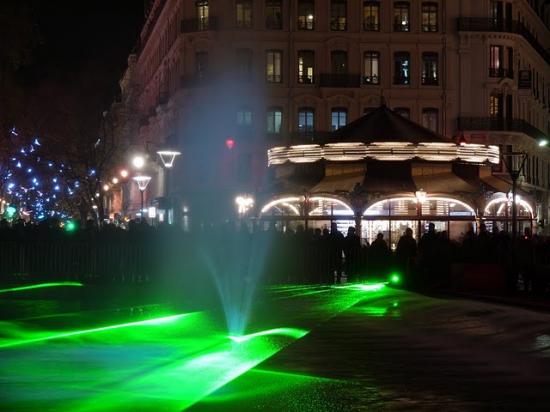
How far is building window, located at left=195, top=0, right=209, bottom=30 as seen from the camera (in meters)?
70.0

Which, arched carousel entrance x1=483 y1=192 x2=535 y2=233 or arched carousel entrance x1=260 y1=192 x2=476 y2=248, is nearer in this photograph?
arched carousel entrance x1=260 y1=192 x2=476 y2=248

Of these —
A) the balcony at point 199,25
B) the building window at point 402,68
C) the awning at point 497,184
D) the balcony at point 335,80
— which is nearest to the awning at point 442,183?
the awning at point 497,184

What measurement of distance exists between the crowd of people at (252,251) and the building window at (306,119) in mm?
37251

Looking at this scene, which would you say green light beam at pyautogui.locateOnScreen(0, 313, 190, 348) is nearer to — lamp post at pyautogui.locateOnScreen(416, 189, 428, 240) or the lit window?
lamp post at pyautogui.locateOnScreen(416, 189, 428, 240)

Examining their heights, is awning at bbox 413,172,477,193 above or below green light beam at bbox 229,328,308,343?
above

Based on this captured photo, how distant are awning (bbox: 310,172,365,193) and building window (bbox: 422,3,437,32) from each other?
114ft

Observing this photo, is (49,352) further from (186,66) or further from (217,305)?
(186,66)

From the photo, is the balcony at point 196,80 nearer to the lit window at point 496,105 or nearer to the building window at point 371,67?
the building window at point 371,67

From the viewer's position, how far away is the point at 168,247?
29.9 metres

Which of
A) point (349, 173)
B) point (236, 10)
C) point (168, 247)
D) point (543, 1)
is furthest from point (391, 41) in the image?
point (168, 247)

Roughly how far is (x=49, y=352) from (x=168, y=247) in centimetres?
1472

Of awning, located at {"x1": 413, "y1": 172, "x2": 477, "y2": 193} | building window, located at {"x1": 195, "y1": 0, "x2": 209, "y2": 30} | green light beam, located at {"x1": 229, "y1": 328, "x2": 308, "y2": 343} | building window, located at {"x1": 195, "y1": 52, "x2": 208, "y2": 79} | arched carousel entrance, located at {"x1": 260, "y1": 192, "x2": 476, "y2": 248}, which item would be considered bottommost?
green light beam, located at {"x1": 229, "y1": 328, "x2": 308, "y2": 343}

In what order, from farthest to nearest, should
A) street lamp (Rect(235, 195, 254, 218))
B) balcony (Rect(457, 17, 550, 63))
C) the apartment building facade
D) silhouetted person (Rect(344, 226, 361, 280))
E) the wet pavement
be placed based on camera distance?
balcony (Rect(457, 17, 550, 63)), the apartment building facade, street lamp (Rect(235, 195, 254, 218)), silhouetted person (Rect(344, 226, 361, 280)), the wet pavement

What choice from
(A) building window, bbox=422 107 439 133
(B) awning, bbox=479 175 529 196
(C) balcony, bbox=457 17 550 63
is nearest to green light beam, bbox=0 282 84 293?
(B) awning, bbox=479 175 529 196
